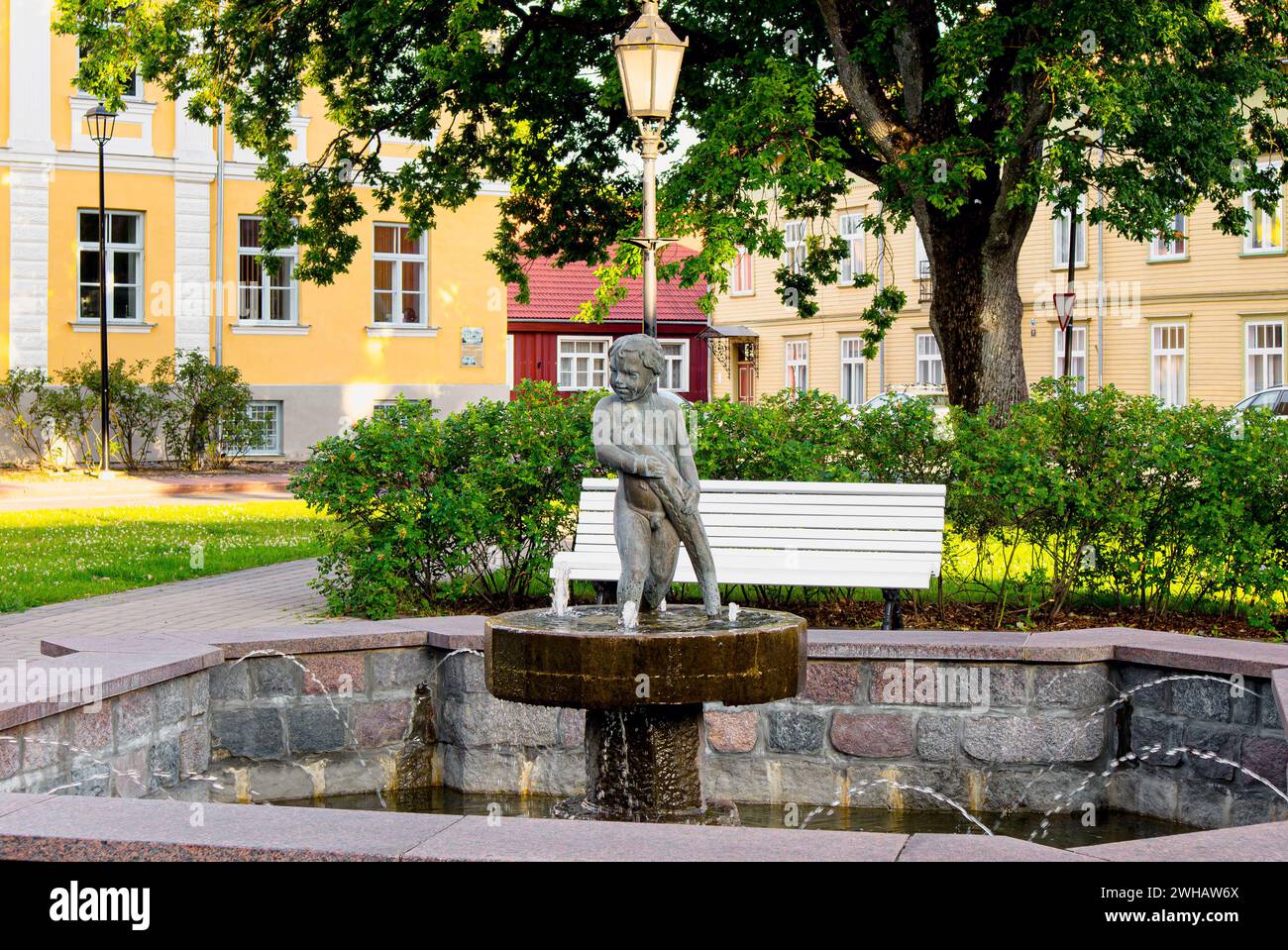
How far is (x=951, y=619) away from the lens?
30.7ft

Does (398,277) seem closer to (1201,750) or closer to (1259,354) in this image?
(1259,354)

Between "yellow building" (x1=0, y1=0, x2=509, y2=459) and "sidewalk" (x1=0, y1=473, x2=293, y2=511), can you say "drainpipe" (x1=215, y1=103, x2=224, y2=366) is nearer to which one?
"yellow building" (x1=0, y1=0, x2=509, y2=459)

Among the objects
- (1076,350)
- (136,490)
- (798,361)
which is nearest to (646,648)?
(136,490)

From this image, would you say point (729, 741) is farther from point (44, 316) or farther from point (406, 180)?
point (44, 316)

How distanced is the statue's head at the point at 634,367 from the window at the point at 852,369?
137 ft

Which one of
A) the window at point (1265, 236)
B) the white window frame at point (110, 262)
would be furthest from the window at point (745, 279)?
the white window frame at point (110, 262)

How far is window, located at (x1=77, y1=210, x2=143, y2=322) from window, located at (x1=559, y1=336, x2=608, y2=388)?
20469 mm

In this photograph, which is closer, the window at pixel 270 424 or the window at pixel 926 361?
the window at pixel 270 424

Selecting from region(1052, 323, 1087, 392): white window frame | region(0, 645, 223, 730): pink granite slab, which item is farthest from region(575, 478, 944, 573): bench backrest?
region(1052, 323, 1087, 392): white window frame

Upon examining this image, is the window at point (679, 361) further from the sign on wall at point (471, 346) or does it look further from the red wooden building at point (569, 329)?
the sign on wall at point (471, 346)

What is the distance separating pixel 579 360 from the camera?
49.8 m

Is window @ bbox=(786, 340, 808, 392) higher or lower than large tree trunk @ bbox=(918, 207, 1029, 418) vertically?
higher

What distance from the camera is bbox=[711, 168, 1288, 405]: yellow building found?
3659 centimetres

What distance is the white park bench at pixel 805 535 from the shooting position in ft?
28.9
